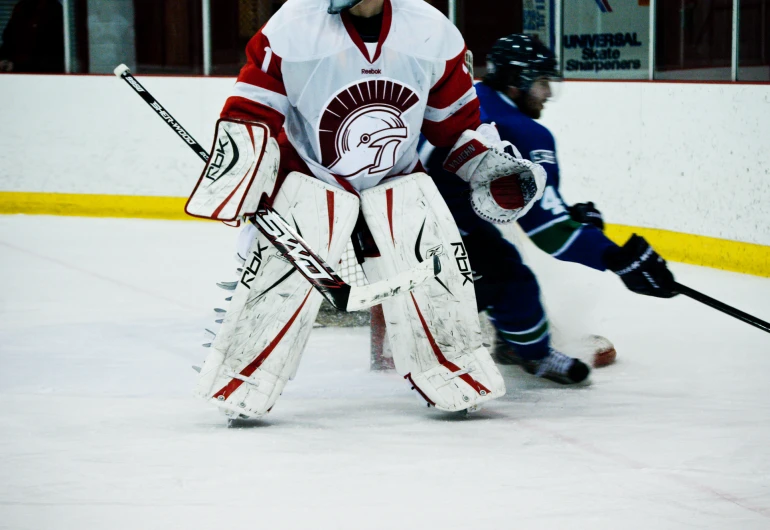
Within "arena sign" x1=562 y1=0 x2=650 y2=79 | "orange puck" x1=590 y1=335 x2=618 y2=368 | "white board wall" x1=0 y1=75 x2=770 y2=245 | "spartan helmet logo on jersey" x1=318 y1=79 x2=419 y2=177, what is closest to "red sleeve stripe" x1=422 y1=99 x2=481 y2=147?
"spartan helmet logo on jersey" x1=318 y1=79 x2=419 y2=177

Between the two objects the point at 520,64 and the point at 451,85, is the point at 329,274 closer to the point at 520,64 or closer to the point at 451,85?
the point at 451,85

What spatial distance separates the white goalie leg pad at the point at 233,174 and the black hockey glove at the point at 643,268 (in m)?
0.80

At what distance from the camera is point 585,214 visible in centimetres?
272

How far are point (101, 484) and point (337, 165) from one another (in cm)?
81

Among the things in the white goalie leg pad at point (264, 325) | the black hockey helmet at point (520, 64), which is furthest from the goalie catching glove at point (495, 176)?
the white goalie leg pad at point (264, 325)

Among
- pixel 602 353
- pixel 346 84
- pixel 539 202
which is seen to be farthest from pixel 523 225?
pixel 346 84

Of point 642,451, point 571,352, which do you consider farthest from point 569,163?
point 642,451

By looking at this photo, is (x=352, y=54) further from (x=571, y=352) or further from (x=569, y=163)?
(x=569, y=163)

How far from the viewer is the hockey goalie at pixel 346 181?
90.0 inches

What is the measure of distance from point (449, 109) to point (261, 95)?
416mm

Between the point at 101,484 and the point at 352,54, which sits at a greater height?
Result: the point at 352,54

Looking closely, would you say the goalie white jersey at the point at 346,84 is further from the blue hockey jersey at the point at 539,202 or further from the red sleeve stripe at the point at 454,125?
the blue hockey jersey at the point at 539,202

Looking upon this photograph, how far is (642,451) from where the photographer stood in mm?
2188

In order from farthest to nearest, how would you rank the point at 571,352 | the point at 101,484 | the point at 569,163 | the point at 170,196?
1. the point at 170,196
2. the point at 569,163
3. the point at 571,352
4. the point at 101,484
